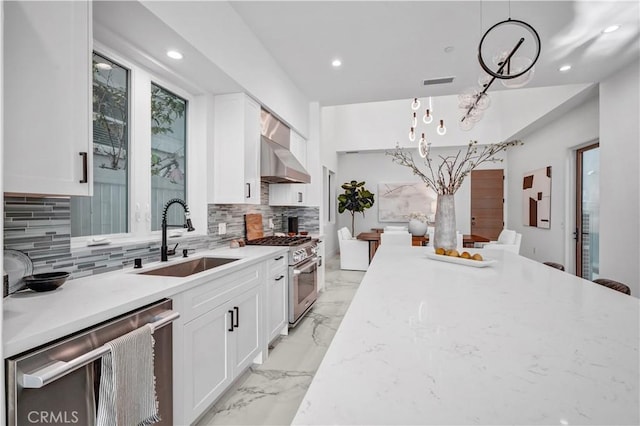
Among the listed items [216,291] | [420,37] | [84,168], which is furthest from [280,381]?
[420,37]

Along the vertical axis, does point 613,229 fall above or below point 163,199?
below

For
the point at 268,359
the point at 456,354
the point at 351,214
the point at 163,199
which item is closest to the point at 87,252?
the point at 163,199

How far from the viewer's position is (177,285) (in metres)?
1.52

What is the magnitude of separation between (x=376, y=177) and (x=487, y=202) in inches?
112

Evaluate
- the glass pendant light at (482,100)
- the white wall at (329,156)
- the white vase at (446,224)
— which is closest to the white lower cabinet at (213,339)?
the white vase at (446,224)

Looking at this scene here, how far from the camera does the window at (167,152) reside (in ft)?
7.88

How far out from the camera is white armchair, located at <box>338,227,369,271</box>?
6328mm

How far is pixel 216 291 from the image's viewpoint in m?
1.87

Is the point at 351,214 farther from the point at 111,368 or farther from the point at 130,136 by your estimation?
the point at 111,368

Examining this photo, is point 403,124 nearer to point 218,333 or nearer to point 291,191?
point 291,191

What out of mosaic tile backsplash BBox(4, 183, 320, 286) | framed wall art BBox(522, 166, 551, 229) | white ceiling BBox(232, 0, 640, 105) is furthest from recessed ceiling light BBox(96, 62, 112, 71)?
framed wall art BBox(522, 166, 551, 229)

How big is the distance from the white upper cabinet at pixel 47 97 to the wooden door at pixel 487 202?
809cm

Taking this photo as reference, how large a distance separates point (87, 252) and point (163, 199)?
83 centimetres

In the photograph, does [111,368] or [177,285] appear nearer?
[111,368]
